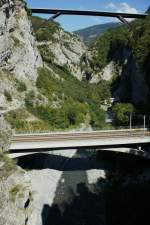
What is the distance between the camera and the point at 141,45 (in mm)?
97562

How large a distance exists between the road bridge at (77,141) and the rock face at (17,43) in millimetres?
35736

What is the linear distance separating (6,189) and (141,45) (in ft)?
206

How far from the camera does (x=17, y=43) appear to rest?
337 feet

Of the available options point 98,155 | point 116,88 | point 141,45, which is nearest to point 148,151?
point 98,155

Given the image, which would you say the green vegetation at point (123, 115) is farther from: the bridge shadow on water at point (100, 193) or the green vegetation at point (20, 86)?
the green vegetation at point (20, 86)

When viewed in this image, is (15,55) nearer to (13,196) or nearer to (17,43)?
(17,43)

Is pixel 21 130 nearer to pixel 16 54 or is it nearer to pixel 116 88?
pixel 16 54

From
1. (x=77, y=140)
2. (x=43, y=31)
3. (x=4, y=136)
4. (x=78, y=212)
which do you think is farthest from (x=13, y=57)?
(x=78, y=212)

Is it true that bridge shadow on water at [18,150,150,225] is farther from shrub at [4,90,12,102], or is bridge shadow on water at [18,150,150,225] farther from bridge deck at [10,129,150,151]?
shrub at [4,90,12,102]

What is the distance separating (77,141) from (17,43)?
48.3m

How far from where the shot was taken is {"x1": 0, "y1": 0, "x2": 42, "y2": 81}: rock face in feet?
313

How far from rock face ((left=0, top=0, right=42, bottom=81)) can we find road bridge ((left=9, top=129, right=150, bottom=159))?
117ft

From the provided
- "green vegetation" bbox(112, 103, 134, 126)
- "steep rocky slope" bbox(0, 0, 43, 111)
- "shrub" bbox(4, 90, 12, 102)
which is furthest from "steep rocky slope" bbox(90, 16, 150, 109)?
"shrub" bbox(4, 90, 12, 102)

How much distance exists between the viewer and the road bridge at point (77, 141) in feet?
199
